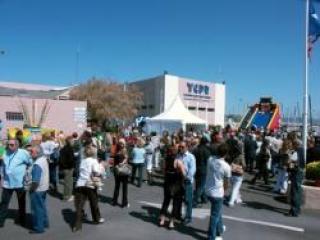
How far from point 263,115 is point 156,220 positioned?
32218mm

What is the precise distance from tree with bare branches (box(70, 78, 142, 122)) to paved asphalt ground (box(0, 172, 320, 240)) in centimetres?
3360

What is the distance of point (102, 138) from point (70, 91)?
3076cm

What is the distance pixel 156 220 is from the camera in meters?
10.1

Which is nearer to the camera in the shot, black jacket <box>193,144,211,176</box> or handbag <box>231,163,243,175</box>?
black jacket <box>193,144,211,176</box>

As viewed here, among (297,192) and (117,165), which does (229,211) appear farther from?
(117,165)

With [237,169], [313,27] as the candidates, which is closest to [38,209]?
[237,169]

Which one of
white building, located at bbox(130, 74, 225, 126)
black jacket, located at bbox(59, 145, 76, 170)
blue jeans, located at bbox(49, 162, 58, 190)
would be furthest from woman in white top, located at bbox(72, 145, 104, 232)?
white building, located at bbox(130, 74, 225, 126)

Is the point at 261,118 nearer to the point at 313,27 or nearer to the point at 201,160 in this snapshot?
the point at 313,27

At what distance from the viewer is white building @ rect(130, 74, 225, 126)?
46.5m

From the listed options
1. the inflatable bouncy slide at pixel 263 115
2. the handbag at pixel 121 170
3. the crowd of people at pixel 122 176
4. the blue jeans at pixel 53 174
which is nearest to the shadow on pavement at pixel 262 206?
the crowd of people at pixel 122 176

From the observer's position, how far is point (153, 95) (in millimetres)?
48312

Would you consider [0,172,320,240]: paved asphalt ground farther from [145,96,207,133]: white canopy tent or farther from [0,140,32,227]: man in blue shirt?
[145,96,207,133]: white canopy tent

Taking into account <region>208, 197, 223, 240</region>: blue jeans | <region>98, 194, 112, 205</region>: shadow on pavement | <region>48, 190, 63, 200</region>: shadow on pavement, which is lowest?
<region>98, 194, 112, 205</region>: shadow on pavement

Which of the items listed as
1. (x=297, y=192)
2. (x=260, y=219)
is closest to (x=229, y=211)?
(x=260, y=219)
